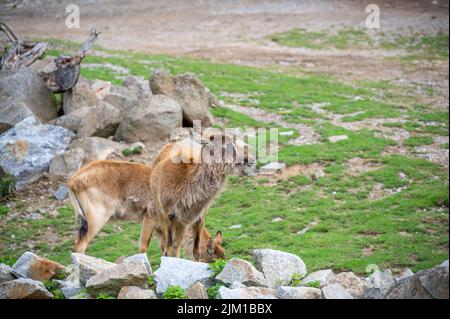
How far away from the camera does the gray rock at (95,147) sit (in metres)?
14.3

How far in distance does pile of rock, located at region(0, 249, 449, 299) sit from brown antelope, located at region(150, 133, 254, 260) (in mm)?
1607

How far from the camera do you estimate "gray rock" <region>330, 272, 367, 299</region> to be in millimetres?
7353

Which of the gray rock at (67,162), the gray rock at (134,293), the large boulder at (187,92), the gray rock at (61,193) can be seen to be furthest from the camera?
the large boulder at (187,92)

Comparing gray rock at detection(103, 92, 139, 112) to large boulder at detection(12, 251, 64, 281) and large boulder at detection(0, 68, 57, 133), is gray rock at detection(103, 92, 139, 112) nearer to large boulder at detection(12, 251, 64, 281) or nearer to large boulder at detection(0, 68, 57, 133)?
large boulder at detection(0, 68, 57, 133)

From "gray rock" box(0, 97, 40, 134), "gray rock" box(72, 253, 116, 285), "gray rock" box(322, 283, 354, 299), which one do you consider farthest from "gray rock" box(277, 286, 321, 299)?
"gray rock" box(0, 97, 40, 134)

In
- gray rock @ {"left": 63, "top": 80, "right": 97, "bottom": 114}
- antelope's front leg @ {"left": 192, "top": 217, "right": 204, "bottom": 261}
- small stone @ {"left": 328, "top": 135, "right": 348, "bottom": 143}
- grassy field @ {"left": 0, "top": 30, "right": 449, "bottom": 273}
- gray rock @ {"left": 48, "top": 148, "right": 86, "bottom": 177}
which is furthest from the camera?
gray rock @ {"left": 63, "top": 80, "right": 97, "bottom": 114}

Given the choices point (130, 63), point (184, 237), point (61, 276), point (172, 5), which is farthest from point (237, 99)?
point (172, 5)

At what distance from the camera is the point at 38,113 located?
628 inches

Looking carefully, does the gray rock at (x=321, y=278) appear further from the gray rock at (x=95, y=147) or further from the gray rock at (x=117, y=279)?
the gray rock at (x=95, y=147)

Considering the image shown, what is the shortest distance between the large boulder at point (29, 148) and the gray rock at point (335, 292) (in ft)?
28.0

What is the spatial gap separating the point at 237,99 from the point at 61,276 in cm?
1197

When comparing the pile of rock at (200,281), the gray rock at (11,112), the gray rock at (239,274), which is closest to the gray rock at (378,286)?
the pile of rock at (200,281)

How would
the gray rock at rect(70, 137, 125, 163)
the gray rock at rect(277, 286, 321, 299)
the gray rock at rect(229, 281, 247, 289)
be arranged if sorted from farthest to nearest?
1. the gray rock at rect(70, 137, 125, 163)
2. the gray rock at rect(229, 281, 247, 289)
3. the gray rock at rect(277, 286, 321, 299)
